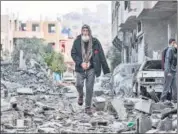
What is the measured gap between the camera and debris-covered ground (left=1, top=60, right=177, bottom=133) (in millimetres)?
3190

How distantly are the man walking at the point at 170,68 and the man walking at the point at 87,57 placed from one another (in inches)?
25.2

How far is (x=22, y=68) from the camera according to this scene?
126 inches

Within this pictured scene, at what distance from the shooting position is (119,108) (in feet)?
13.5

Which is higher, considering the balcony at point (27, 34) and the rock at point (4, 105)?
the balcony at point (27, 34)

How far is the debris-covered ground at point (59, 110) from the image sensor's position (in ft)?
10.5

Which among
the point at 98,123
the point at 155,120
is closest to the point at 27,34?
the point at 98,123

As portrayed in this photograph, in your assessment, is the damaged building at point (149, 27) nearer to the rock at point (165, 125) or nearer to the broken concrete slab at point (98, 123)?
the broken concrete slab at point (98, 123)

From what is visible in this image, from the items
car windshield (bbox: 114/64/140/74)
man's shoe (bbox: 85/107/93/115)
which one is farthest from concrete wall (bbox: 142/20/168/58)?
man's shoe (bbox: 85/107/93/115)

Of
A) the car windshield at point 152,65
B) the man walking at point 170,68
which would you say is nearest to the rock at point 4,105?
the man walking at point 170,68

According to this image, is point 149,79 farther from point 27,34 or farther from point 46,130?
point 27,34

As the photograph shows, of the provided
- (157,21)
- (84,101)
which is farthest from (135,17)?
(84,101)

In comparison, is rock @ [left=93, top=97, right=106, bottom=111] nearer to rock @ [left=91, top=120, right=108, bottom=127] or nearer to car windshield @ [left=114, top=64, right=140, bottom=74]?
rock @ [left=91, top=120, right=108, bottom=127]

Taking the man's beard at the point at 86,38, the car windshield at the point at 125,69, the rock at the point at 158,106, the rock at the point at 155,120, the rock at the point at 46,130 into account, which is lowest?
the rock at the point at 46,130

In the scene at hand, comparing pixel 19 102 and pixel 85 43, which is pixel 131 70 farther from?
pixel 85 43
